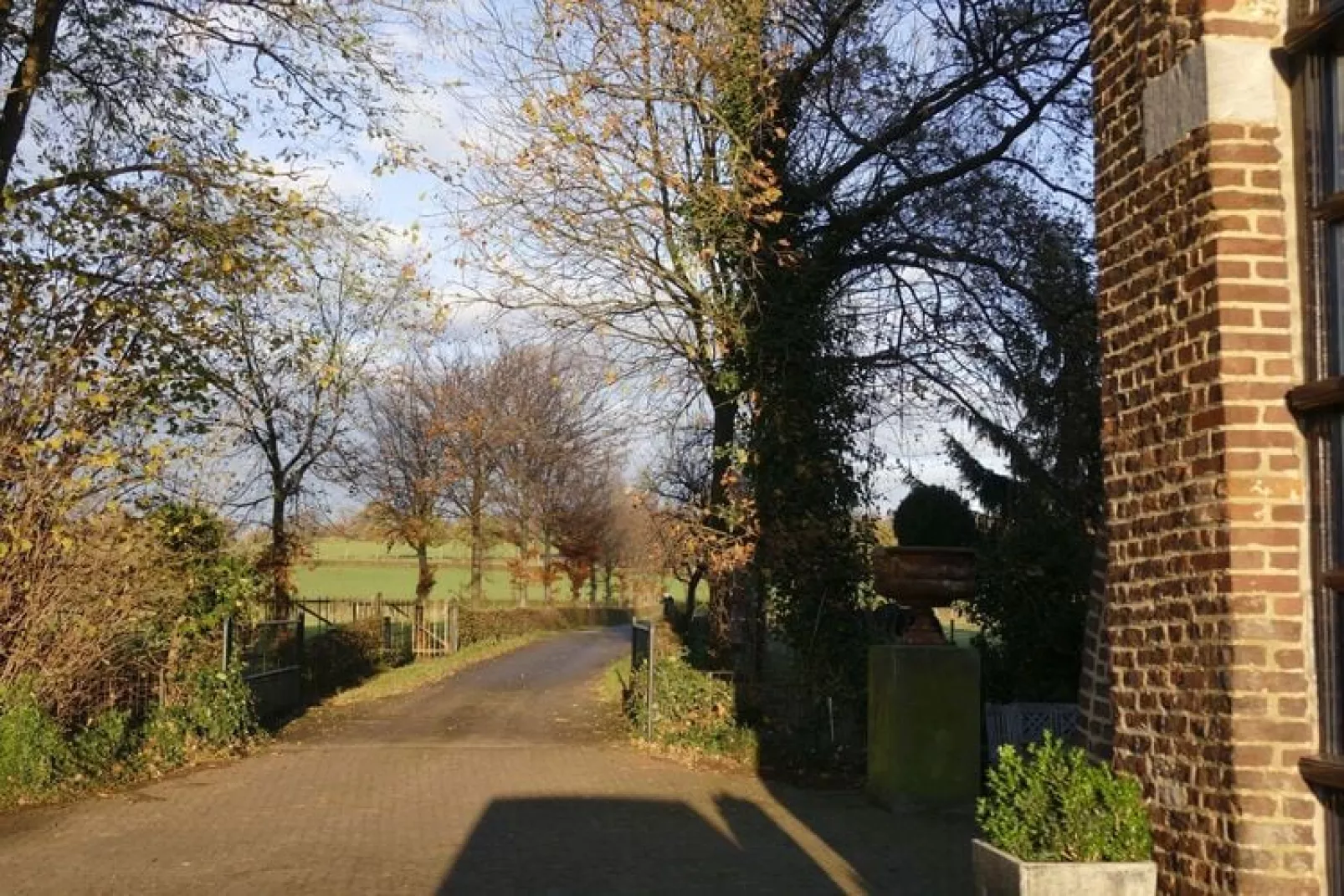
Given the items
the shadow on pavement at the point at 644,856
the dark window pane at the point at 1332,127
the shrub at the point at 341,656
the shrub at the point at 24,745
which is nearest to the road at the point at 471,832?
the shadow on pavement at the point at 644,856

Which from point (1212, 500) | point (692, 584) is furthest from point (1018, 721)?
point (1212, 500)

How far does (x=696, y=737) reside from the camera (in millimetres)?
15219

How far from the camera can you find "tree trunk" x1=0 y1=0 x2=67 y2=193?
1243cm

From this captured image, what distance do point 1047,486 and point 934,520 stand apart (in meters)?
2.35

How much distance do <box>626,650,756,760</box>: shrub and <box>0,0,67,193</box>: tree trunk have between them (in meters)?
9.03

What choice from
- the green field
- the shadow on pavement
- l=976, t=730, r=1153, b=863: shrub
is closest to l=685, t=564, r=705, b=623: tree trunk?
the shadow on pavement

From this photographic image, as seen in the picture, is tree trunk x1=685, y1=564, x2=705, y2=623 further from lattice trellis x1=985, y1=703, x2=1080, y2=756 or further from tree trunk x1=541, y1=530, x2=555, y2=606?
tree trunk x1=541, y1=530, x2=555, y2=606

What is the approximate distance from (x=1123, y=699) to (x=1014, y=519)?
11.0 metres

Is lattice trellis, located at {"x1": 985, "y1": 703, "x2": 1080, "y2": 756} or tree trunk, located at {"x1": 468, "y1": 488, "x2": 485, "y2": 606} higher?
tree trunk, located at {"x1": 468, "y1": 488, "x2": 485, "y2": 606}

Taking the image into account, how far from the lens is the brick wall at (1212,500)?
460cm

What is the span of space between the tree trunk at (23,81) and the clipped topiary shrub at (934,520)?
1166 centimetres

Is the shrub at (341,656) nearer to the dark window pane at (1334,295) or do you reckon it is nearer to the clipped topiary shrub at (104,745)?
the clipped topiary shrub at (104,745)

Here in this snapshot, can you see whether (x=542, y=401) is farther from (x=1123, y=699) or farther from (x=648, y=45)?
(x=1123, y=699)

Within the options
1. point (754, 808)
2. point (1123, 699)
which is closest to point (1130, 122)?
point (1123, 699)
